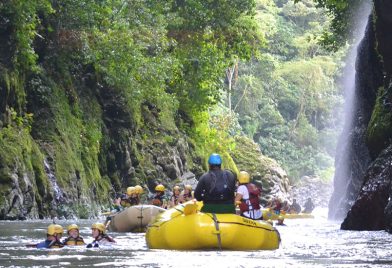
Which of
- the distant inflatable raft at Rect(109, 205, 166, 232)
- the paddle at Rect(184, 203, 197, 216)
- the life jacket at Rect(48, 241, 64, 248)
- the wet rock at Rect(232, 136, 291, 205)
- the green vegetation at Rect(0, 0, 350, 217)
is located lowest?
the life jacket at Rect(48, 241, 64, 248)

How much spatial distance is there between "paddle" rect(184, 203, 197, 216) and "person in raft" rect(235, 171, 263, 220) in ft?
9.36

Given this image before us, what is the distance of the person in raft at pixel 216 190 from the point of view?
13695 mm

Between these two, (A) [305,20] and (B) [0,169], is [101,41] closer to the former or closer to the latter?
(B) [0,169]

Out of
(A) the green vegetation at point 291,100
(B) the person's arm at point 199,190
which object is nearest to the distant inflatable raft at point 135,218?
(B) the person's arm at point 199,190

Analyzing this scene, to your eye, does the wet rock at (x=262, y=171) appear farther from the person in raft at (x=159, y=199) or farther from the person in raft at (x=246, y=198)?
the person in raft at (x=246, y=198)

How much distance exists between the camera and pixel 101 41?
30031 mm

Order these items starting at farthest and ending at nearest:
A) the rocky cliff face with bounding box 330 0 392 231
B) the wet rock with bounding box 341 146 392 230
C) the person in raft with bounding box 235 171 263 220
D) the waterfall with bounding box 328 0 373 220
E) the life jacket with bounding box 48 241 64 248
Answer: the waterfall with bounding box 328 0 373 220 → the rocky cliff face with bounding box 330 0 392 231 → the wet rock with bounding box 341 146 392 230 → the person in raft with bounding box 235 171 263 220 → the life jacket with bounding box 48 241 64 248

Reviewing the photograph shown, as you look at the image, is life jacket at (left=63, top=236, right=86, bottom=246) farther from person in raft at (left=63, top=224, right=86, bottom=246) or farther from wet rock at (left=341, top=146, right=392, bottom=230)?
wet rock at (left=341, top=146, right=392, bottom=230)

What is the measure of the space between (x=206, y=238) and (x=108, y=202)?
696 inches

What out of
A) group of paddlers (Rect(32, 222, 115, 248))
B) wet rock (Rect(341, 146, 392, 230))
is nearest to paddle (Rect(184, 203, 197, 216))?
group of paddlers (Rect(32, 222, 115, 248))

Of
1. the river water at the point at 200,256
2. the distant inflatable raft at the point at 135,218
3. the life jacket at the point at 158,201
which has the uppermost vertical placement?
the life jacket at the point at 158,201

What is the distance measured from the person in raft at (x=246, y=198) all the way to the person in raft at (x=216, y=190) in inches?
88.8

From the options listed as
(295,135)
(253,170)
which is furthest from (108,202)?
(295,135)

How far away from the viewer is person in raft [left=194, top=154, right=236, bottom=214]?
539 inches
